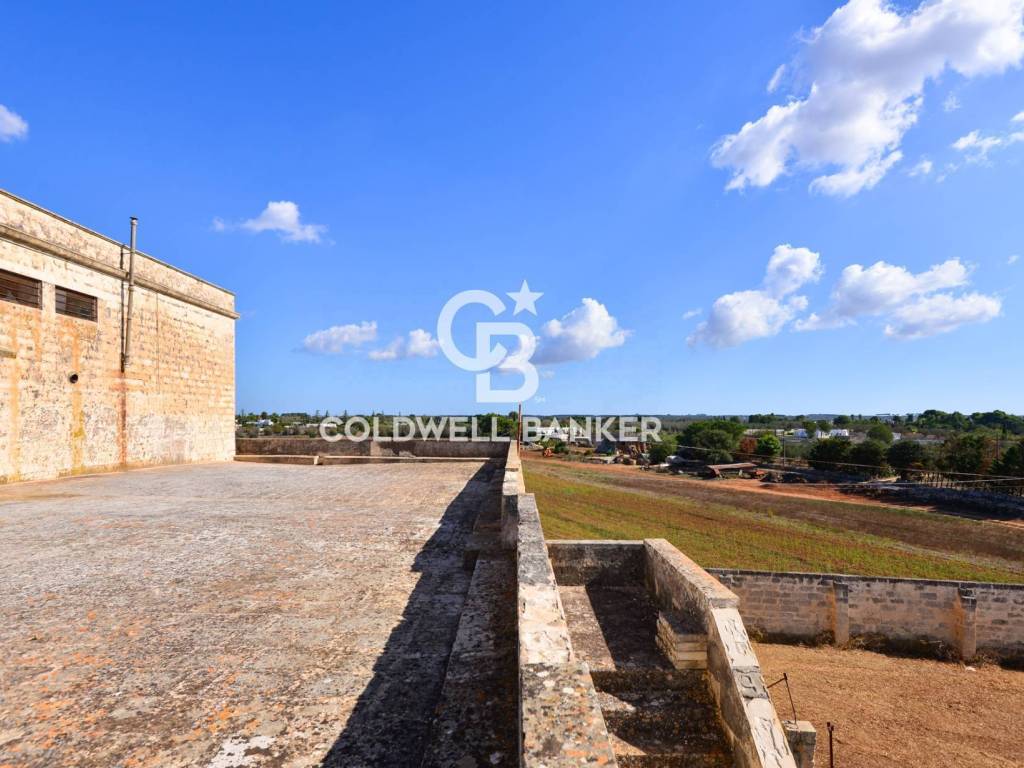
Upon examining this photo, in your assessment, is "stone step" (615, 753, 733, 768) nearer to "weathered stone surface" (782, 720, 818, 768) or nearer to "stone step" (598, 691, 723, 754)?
"stone step" (598, 691, 723, 754)

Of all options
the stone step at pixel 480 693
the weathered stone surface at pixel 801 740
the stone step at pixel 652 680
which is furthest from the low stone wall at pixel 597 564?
the weathered stone surface at pixel 801 740

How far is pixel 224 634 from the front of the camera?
3186 millimetres

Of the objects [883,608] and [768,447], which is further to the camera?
[768,447]

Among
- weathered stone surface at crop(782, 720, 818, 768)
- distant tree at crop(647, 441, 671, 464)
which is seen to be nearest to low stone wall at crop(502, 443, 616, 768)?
weathered stone surface at crop(782, 720, 818, 768)

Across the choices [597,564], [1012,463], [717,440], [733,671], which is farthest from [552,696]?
[717,440]

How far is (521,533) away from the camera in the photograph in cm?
399

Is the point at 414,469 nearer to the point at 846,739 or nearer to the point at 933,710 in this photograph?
the point at 846,739

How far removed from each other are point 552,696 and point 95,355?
45.4 feet

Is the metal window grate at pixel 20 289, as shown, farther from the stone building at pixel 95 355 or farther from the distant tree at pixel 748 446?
the distant tree at pixel 748 446

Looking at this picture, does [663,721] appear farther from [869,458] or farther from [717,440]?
[717,440]

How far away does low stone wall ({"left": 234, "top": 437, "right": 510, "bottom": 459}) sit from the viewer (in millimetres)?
15094

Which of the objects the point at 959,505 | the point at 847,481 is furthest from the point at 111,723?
the point at 847,481

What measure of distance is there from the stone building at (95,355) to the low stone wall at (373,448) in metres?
1.56

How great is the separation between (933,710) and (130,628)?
14.6 meters
